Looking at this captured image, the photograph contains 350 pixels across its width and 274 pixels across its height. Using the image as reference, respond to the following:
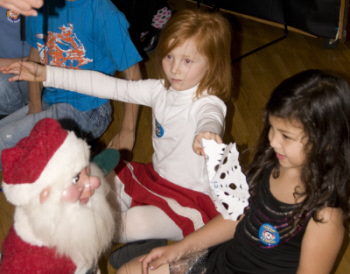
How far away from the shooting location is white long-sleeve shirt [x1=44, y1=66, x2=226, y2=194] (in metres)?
0.68

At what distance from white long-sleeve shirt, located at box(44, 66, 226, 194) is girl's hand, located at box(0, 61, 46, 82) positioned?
0.39ft

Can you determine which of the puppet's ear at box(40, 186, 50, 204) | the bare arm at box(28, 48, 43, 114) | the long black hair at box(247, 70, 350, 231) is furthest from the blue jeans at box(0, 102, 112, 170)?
the long black hair at box(247, 70, 350, 231)

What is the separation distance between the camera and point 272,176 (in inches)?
26.5

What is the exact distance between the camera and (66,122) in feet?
1.84

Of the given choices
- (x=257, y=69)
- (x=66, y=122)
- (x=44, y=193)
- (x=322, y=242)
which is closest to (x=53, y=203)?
(x=44, y=193)

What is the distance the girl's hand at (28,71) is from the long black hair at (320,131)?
314 millimetres

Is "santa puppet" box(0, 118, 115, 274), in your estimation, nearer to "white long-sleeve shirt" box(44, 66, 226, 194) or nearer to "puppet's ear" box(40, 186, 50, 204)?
"puppet's ear" box(40, 186, 50, 204)

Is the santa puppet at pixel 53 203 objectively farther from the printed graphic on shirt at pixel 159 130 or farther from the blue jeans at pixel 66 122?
the printed graphic on shirt at pixel 159 130

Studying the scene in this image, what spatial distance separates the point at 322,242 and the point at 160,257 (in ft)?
0.78

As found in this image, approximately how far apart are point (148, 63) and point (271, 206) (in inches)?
18.5

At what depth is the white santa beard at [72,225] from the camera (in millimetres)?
433

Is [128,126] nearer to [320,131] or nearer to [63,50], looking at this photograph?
[63,50]

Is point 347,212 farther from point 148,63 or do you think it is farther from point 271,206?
point 148,63

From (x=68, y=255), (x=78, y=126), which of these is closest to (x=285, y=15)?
(x=78, y=126)
